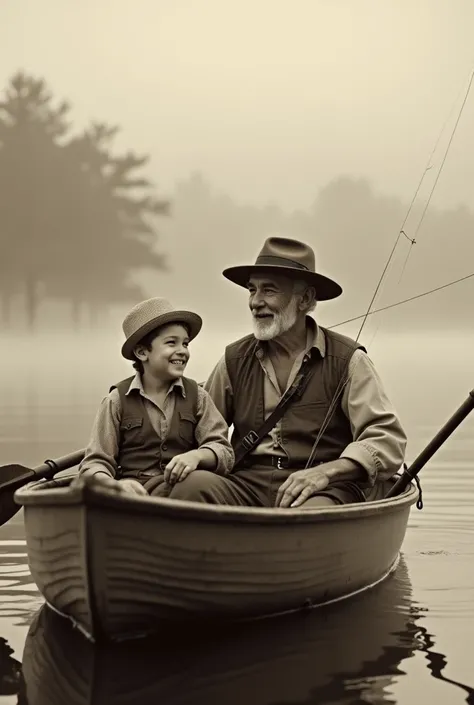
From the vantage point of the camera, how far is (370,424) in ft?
19.2

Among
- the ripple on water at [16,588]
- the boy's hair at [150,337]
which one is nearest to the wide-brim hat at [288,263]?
the boy's hair at [150,337]

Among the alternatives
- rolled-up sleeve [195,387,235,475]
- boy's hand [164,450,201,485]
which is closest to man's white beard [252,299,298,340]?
rolled-up sleeve [195,387,235,475]

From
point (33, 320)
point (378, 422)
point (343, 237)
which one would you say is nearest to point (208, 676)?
point (378, 422)

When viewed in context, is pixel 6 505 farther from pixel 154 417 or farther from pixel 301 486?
pixel 301 486

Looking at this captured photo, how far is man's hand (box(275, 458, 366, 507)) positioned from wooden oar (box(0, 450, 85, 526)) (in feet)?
3.62

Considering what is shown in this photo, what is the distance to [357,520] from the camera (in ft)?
17.2

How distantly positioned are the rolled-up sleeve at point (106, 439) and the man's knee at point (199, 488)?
286 mm

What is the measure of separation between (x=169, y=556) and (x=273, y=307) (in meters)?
1.59

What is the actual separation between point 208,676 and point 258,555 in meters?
0.47

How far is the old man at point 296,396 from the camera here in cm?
580

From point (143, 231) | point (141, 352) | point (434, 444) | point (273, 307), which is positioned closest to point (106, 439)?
point (141, 352)

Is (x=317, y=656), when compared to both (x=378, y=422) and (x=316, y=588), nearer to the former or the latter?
(x=316, y=588)

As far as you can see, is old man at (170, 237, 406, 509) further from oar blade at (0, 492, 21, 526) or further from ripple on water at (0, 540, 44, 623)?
oar blade at (0, 492, 21, 526)

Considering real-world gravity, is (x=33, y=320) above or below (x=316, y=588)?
above
